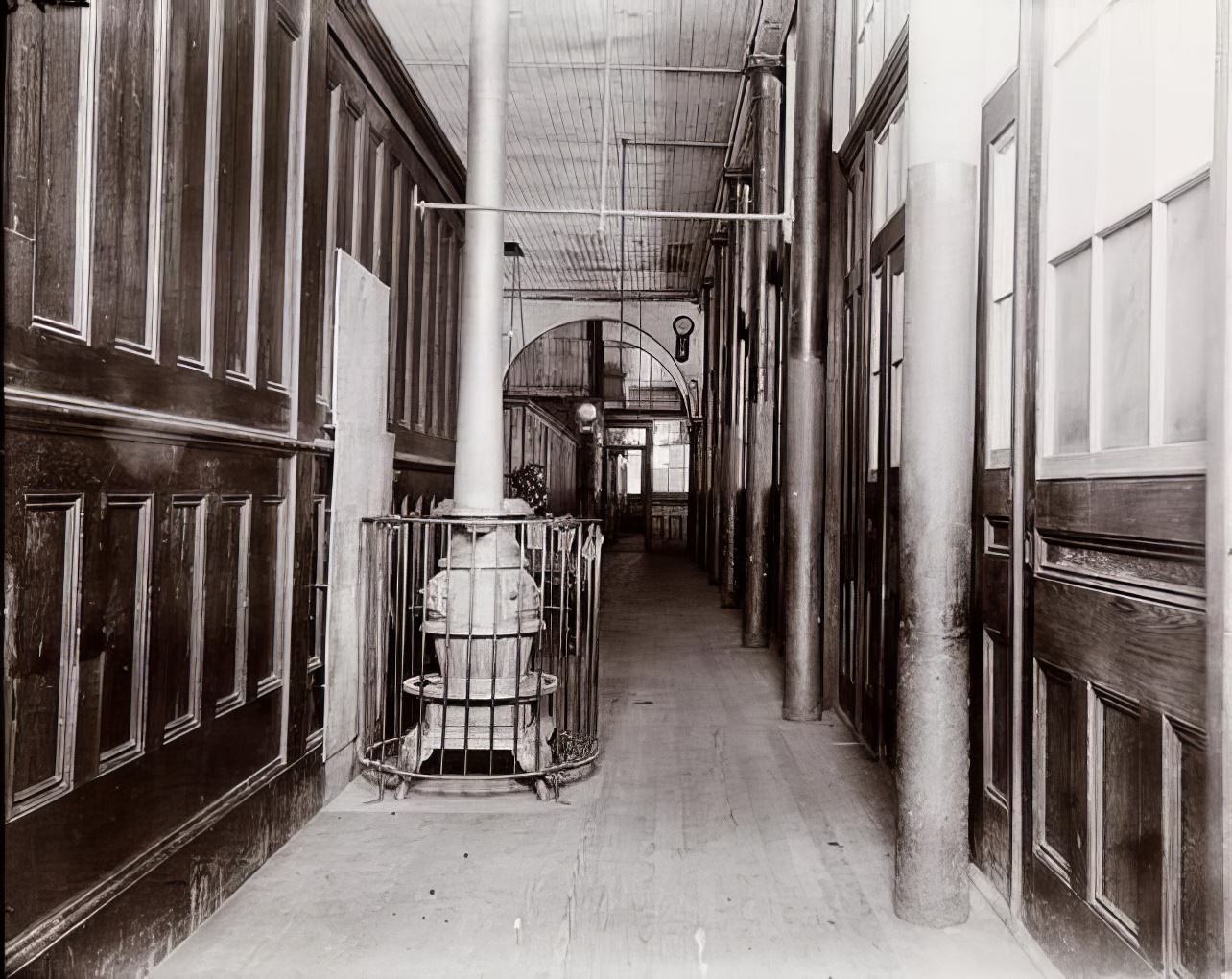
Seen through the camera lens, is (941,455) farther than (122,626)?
Yes

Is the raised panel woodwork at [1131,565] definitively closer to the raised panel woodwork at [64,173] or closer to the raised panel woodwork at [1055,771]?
the raised panel woodwork at [1055,771]

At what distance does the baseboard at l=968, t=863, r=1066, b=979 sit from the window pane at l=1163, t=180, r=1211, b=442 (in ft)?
4.15

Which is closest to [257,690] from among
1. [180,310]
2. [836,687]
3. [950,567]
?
[180,310]

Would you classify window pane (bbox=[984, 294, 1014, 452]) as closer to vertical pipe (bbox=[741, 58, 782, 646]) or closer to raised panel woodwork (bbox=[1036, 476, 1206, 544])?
raised panel woodwork (bbox=[1036, 476, 1206, 544])

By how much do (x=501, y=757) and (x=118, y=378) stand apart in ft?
8.22

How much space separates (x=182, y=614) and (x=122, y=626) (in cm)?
28

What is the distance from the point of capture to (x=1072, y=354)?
2.20 m

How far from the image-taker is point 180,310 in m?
2.35

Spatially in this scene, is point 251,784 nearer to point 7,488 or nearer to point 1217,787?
point 7,488

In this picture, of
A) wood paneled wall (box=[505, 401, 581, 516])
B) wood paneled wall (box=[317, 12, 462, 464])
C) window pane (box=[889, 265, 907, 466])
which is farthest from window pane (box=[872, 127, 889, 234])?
wood paneled wall (box=[505, 401, 581, 516])

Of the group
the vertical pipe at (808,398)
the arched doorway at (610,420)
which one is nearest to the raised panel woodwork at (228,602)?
the vertical pipe at (808,398)

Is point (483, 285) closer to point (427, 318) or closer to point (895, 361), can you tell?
point (427, 318)

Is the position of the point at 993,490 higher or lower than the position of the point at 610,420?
lower

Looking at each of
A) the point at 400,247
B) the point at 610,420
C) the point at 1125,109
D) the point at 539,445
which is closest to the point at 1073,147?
the point at 1125,109
